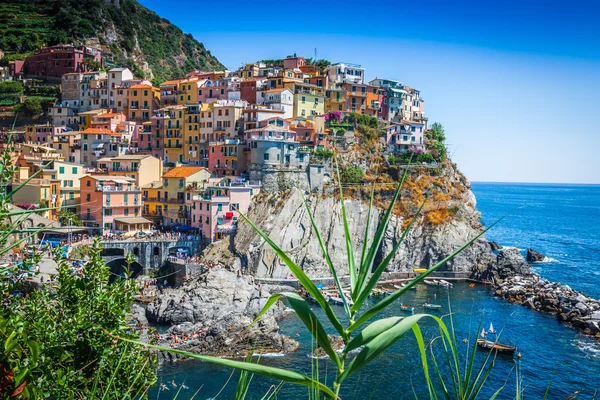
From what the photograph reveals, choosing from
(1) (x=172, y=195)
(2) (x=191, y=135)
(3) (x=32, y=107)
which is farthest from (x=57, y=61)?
(1) (x=172, y=195)

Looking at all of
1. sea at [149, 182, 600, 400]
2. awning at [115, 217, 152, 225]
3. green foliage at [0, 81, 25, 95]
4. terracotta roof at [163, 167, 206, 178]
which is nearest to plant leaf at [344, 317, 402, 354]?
sea at [149, 182, 600, 400]

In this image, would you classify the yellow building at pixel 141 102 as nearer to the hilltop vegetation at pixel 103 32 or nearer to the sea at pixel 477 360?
the hilltop vegetation at pixel 103 32

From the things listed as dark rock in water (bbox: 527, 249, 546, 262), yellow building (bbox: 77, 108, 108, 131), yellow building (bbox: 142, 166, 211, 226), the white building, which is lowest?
dark rock in water (bbox: 527, 249, 546, 262)

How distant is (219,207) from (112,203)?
1067 cm

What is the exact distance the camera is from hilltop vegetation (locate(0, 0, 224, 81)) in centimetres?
9981

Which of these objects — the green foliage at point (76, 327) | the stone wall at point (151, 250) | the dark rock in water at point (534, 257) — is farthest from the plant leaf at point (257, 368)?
the dark rock in water at point (534, 257)

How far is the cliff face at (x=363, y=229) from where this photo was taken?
55.4 m

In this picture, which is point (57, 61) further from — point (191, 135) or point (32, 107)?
point (191, 135)

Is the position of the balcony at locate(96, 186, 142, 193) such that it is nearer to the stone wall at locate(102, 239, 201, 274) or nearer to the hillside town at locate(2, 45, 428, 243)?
the hillside town at locate(2, 45, 428, 243)

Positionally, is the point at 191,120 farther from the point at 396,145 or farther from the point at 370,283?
the point at 370,283

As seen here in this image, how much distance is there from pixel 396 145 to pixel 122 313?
64.8 metres

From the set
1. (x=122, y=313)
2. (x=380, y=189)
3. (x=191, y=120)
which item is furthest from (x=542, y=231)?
(x=122, y=313)

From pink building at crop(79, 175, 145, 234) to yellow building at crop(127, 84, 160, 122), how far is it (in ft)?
67.5

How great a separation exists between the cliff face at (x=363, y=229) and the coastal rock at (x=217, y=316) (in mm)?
6264
